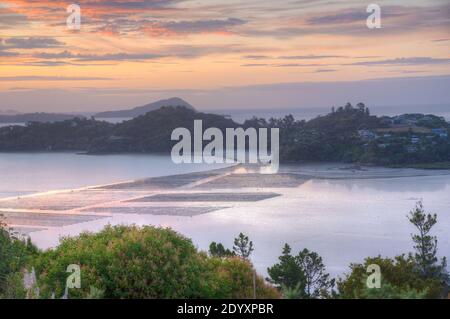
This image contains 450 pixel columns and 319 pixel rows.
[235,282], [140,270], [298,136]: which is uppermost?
[298,136]

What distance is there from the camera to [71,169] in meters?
27.7

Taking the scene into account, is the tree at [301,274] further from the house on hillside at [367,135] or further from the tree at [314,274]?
the house on hillside at [367,135]

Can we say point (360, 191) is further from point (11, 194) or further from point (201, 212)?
point (11, 194)

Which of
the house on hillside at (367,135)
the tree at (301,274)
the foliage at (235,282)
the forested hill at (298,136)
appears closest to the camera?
the foliage at (235,282)

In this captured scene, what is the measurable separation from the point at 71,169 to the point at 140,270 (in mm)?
22008

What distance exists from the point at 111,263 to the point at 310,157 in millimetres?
25464

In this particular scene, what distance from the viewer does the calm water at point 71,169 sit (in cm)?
2400

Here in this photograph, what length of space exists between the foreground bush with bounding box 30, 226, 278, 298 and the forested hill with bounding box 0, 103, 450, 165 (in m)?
23.5

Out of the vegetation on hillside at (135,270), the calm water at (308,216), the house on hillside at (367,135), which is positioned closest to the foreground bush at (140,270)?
the vegetation on hillside at (135,270)

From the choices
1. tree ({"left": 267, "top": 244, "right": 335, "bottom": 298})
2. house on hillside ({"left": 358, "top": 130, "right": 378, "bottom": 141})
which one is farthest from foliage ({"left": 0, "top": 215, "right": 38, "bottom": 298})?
house on hillside ({"left": 358, "top": 130, "right": 378, "bottom": 141})

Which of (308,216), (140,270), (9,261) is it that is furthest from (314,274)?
(308,216)

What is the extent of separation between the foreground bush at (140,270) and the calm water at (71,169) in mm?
16115

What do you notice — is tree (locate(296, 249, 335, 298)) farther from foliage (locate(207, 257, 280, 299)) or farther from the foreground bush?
the foreground bush

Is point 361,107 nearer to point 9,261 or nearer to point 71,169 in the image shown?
point 71,169
